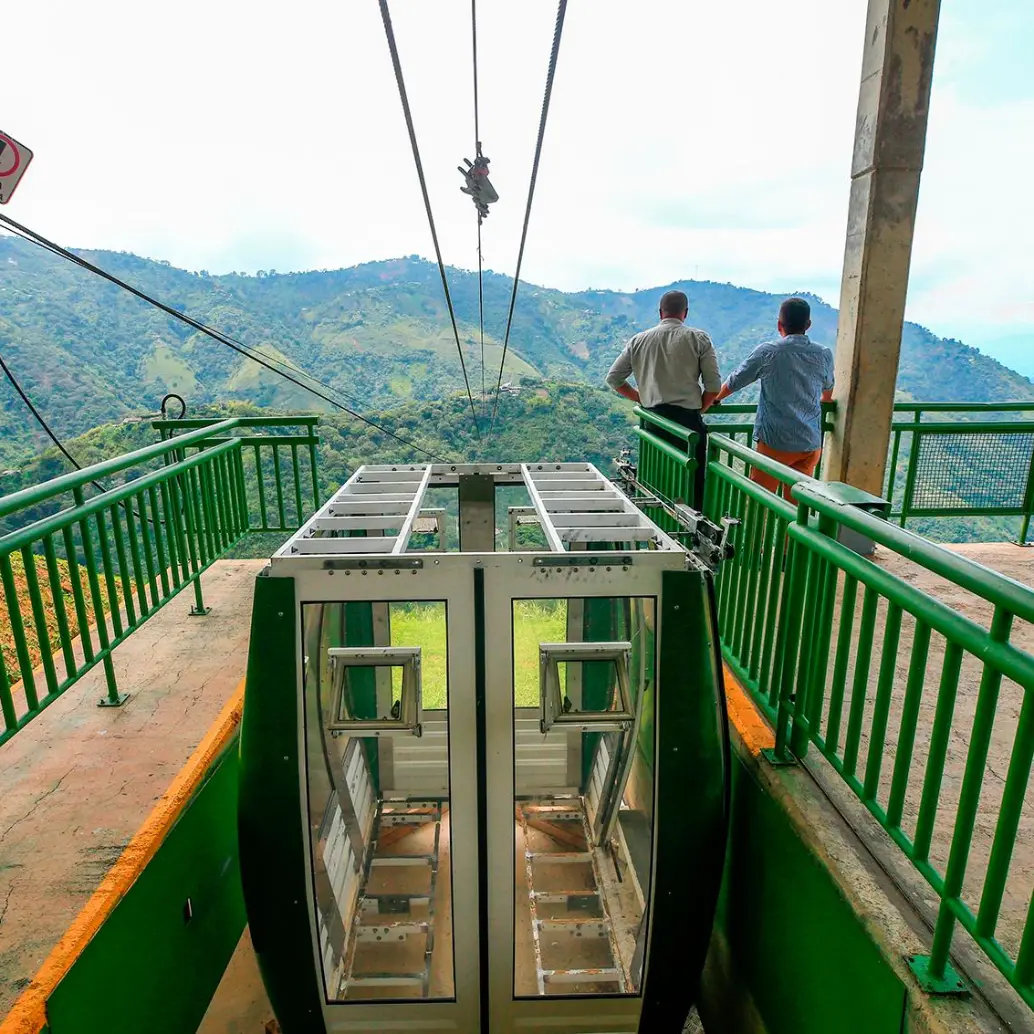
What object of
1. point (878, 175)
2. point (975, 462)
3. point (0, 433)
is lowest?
point (0, 433)

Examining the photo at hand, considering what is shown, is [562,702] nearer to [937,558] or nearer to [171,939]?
[937,558]

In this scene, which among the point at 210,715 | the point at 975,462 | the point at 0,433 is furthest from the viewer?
the point at 0,433

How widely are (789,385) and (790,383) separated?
0.01 m

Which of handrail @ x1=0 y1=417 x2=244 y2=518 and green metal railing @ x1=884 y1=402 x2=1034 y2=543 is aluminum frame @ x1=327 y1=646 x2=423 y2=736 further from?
green metal railing @ x1=884 y1=402 x2=1034 y2=543

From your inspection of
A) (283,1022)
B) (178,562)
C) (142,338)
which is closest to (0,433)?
(142,338)

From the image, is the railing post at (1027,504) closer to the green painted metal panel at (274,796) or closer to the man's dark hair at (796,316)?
the man's dark hair at (796,316)

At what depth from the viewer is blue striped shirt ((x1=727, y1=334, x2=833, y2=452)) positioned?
454 cm

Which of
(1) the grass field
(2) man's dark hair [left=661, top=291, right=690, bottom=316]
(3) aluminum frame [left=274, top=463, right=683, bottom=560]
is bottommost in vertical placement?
(1) the grass field

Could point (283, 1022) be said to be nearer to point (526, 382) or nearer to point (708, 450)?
point (708, 450)

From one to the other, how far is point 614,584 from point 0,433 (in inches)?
1333

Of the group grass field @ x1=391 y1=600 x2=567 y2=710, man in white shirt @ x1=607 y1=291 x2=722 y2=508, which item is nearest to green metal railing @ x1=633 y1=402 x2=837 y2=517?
man in white shirt @ x1=607 y1=291 x2=722 y2=508

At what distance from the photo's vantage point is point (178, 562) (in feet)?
12.9

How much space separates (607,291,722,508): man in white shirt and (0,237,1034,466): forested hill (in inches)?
767

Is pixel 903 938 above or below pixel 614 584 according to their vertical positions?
below
